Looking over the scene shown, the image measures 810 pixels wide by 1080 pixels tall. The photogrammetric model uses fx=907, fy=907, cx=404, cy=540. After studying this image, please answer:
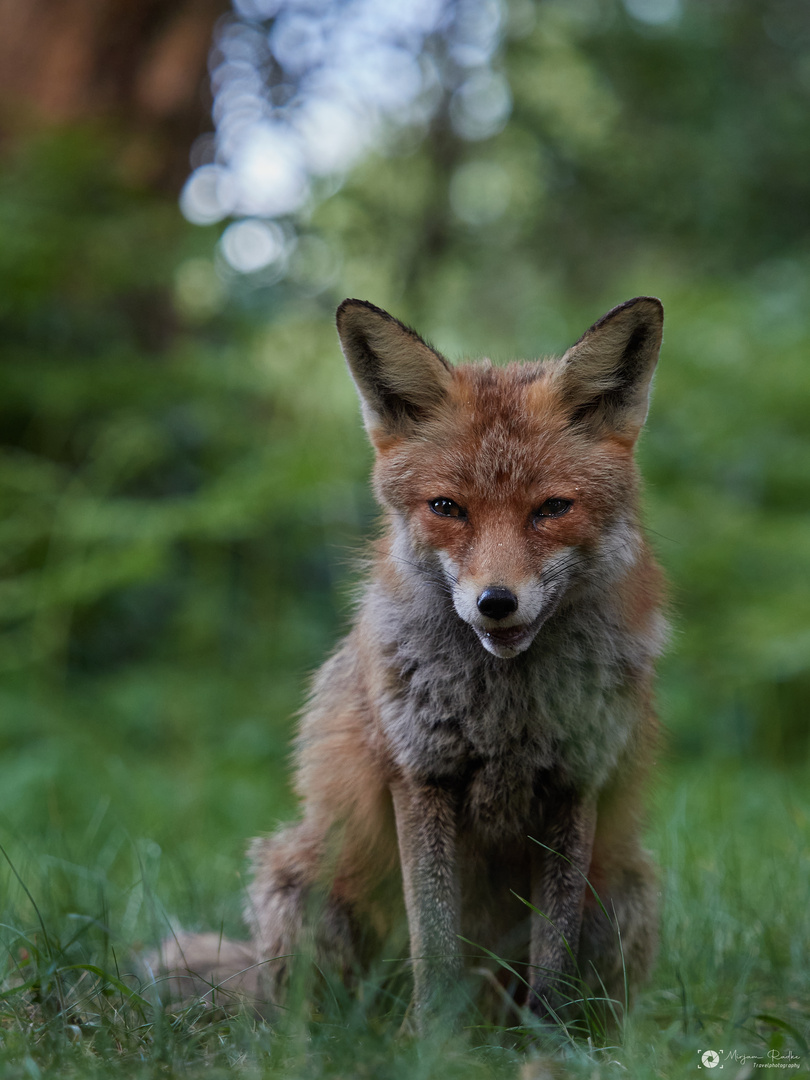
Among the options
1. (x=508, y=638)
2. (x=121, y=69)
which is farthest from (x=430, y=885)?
(x=121, y=69)

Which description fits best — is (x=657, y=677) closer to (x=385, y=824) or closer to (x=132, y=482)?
(x=385, y=824)

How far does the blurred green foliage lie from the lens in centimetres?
680

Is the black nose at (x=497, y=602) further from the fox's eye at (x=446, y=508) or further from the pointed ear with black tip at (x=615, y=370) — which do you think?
the pointed ear with black tip at (x=615, y=370)

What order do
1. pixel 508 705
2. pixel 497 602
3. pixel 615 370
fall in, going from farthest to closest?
1. pixel 615 370
2. pixel 508 705
3. pixel 497 602

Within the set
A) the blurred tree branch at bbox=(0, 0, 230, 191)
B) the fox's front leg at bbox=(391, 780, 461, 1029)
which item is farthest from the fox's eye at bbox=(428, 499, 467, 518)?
the blurred tree branch at bbox=(0, 0, 230, 191)

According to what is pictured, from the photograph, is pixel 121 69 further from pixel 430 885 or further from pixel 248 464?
pixel 430 885

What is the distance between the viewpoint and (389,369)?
3.22 metres

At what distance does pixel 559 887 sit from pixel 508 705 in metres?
0.63

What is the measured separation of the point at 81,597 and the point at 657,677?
4.82 metres

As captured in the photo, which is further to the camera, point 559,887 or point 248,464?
point 248,464

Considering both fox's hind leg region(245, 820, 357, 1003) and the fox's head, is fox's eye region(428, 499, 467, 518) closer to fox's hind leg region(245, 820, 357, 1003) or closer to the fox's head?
the fox's head

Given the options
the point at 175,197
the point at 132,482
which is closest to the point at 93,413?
the point at 132,482

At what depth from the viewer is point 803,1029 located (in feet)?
9.57

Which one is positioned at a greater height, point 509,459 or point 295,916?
point 509,459
